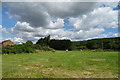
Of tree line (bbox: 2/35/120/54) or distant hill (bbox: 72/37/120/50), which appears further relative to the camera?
distant hill (bbox: 72/37/120/50)

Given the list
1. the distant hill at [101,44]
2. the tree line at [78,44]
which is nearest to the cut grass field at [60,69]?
the tree line at [78,44]

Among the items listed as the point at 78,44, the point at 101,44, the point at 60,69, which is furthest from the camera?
the point at 78,44

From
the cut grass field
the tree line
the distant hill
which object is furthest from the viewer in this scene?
the distant hill

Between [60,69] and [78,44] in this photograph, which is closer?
[60,69]

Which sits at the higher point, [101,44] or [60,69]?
[101,44]

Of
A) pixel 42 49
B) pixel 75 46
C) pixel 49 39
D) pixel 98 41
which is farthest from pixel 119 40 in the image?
pixel 49 39

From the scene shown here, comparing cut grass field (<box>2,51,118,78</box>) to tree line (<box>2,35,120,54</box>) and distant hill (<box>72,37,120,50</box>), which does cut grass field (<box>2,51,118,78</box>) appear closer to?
tree line (<box>2,35,120,54</box>)

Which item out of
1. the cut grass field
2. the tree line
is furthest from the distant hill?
the cut grass field

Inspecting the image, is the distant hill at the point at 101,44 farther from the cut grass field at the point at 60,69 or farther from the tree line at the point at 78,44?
the cut grass field at the point at 60,69

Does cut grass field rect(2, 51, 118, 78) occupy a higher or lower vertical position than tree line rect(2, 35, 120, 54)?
lower

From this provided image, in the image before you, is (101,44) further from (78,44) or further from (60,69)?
(60,69)

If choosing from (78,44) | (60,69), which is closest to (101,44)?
(78,44)

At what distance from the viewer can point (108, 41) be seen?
105 feet

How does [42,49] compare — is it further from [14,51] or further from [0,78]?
[0,78]
